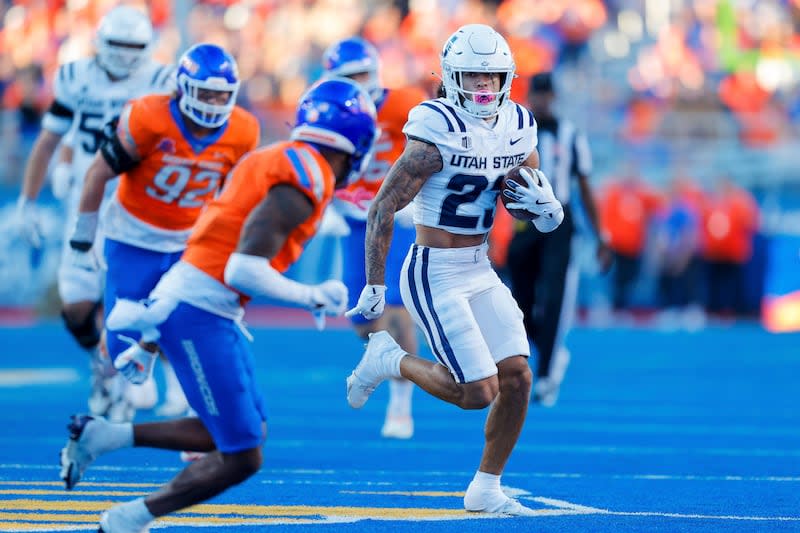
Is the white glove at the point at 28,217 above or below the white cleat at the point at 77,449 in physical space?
above

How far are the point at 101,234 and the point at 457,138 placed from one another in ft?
10.5

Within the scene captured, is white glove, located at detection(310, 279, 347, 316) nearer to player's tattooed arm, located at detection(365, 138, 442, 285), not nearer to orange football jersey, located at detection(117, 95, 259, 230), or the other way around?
player's tattooed arm, located at detection(365, 138, 442, 285)

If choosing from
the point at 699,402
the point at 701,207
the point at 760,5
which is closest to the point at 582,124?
the point at 701,207

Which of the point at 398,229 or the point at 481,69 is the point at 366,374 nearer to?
the point at 481,69

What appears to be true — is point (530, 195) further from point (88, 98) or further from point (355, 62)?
point (88, 98)

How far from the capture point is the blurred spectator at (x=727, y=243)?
20781 mm

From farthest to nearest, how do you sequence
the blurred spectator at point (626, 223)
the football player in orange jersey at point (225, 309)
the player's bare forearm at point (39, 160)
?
the blurred spectator at point (626, 223)
the player's bare forearm at point (39, 160)
the football player in orange jersey at point (225, 309)

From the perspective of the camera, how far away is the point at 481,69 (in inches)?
233

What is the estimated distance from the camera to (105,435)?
5016 mm

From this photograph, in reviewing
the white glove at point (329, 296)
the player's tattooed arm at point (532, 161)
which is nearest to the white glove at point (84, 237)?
the player's tattooed arm at point (532, 161)

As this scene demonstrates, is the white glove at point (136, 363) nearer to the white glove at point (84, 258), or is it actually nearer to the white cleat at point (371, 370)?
the white cleat at point (371, 370)

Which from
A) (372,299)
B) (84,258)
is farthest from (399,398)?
(372,299)

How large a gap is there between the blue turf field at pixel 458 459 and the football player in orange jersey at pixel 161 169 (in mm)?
978

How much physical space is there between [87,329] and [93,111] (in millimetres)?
1260
